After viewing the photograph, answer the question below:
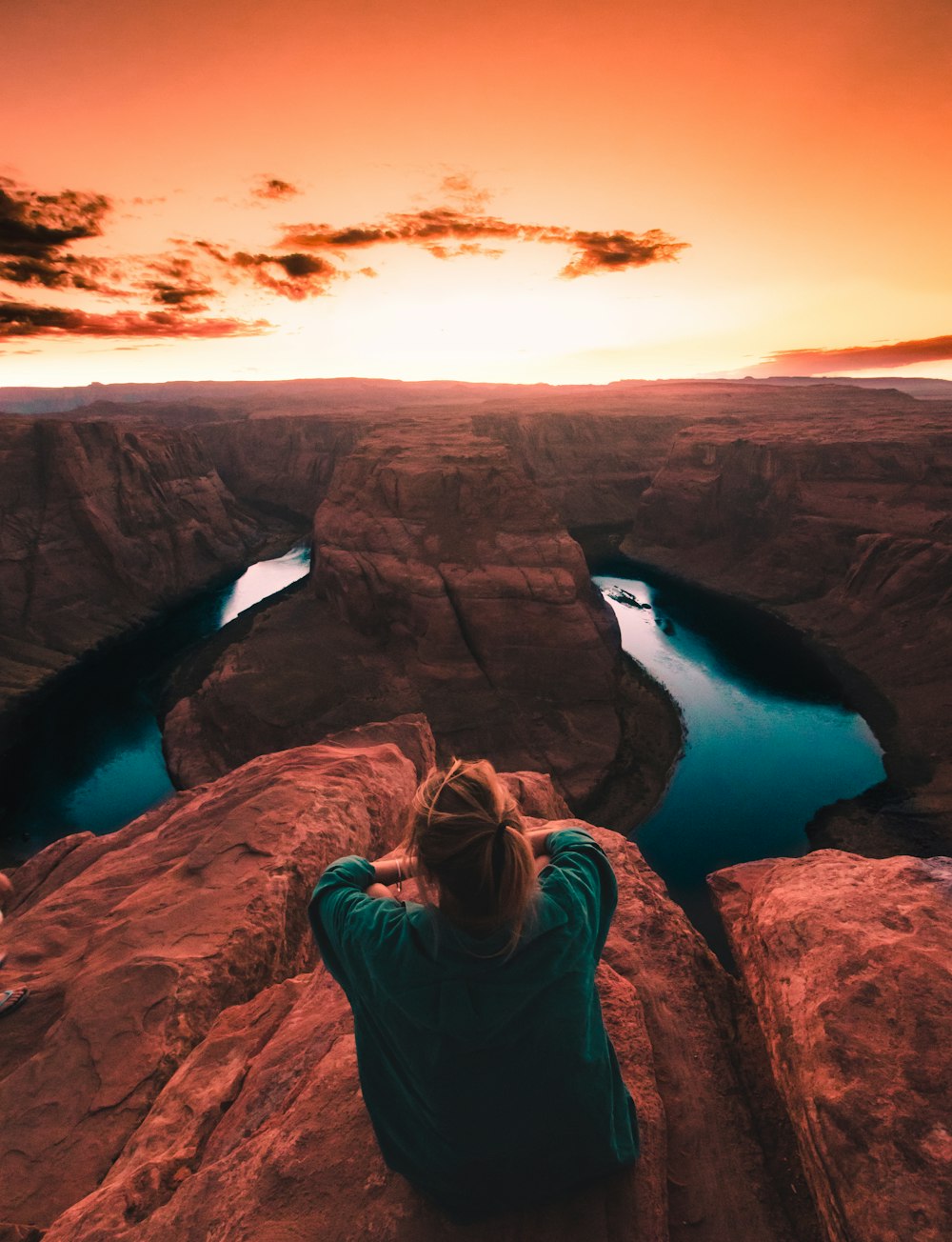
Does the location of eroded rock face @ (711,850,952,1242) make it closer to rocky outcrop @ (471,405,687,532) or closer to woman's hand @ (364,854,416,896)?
woman's hand @ (364,854,416,896)

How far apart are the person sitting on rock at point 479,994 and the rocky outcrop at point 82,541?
42547 mm

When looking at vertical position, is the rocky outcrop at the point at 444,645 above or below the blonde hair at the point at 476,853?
below

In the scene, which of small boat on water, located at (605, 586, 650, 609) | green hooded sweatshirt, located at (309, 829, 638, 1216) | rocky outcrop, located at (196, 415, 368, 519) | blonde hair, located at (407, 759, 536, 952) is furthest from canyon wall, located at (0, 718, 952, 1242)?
rocky outcrop, located at (196, 415, 368, 519)

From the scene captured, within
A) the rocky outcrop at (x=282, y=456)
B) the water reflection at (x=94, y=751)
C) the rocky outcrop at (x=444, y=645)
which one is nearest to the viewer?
the water reflection at (x=94, y=751)

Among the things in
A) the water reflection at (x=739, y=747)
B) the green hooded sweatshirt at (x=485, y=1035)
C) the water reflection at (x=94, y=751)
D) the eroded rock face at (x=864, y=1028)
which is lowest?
the water reflection at (x=739, y=747)

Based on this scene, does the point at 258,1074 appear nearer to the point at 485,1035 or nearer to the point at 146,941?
the point at 146,941

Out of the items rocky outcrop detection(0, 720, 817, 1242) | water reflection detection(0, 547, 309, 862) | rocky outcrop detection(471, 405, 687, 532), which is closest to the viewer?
rocky outcrop detection(0, 720, 817, 1242)

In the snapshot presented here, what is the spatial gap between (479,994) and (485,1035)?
0.70 feet

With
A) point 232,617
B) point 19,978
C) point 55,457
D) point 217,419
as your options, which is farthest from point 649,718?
point 217,419

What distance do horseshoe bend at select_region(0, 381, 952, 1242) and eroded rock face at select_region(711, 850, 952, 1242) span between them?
2cm

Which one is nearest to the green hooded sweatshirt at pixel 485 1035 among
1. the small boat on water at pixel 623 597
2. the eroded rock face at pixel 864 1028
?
the eroded rock face at pixel 864 1028

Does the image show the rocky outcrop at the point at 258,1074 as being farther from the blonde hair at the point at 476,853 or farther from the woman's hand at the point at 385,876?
the blonde hair at the point at 476,853

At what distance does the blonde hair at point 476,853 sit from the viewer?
2014 millimetres

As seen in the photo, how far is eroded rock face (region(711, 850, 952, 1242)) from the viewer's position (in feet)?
10.5
